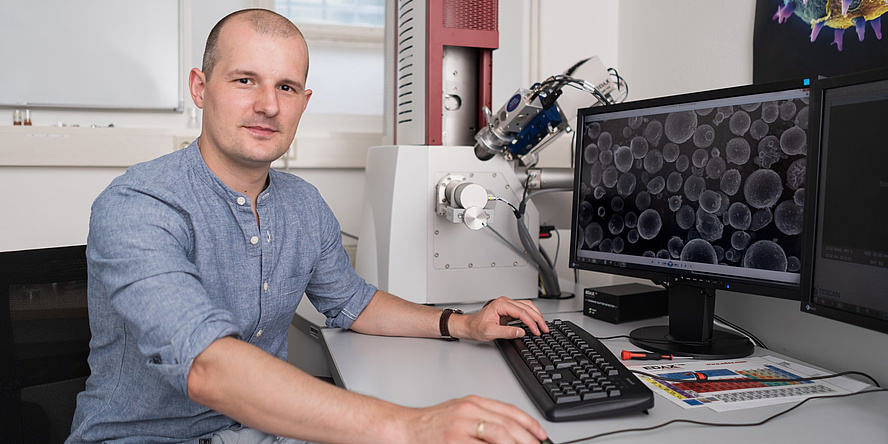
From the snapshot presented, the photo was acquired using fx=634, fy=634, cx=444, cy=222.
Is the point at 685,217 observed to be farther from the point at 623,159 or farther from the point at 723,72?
the point at 723,72

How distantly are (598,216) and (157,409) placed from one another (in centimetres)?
88

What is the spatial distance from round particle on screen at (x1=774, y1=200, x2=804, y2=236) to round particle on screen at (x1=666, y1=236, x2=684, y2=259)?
6.7 inches

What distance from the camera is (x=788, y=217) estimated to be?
0.99 meters

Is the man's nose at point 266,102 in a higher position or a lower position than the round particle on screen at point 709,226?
higher

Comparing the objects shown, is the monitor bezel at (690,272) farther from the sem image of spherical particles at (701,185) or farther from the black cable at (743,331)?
the black cable at (743,331)

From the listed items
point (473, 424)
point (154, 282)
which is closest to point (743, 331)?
point (473, 424)

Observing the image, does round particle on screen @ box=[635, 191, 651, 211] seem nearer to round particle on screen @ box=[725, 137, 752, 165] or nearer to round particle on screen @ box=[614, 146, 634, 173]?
round particle on screen @ box=[614, 146, 634, 173]

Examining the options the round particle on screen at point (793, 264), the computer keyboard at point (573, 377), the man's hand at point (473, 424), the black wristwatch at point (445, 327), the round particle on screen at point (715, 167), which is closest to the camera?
the man's hand at point (473, 424)

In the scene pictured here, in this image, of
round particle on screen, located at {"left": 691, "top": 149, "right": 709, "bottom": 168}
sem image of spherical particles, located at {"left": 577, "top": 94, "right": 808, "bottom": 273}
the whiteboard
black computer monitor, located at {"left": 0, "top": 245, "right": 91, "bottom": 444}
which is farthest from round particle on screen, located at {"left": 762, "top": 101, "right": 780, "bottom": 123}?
the whiteboard

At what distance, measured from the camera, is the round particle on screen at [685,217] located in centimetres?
112

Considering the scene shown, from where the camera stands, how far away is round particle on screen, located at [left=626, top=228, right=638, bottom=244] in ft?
4.00

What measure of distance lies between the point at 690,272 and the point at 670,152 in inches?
8.7

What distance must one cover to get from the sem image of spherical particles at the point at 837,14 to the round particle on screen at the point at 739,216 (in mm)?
402

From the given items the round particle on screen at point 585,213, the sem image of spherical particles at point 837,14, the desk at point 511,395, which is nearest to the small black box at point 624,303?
the desk at point 511,395
